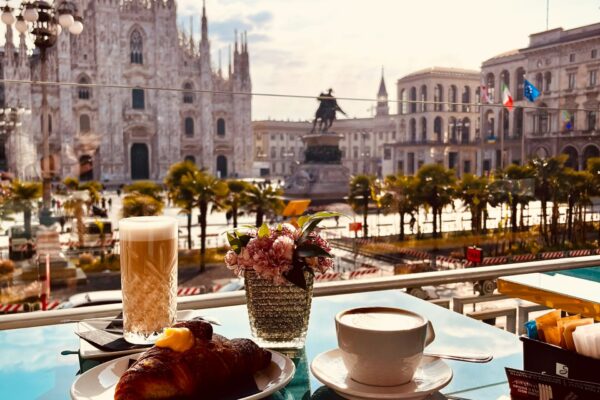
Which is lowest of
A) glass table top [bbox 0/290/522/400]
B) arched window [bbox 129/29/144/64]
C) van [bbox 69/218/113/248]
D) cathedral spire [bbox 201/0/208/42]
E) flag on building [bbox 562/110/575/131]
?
van [bbox 69/218/113/248]

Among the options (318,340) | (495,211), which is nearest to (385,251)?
(495,211)

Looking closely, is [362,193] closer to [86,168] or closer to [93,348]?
[93,348]

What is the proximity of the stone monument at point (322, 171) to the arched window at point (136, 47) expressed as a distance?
1062cm

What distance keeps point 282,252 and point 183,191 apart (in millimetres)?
12098

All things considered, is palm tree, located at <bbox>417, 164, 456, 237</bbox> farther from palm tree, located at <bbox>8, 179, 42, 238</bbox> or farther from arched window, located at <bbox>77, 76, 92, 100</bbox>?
arched window, located at <bbox>77, 76, 92, 100</bbox>

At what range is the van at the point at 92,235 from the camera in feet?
39.6

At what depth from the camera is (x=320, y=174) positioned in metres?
22.5

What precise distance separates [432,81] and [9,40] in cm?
2270

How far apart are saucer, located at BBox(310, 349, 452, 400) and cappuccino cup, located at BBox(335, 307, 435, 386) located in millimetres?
11

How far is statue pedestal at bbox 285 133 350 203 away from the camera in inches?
867

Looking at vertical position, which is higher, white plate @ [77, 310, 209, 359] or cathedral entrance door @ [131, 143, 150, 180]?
cathedral entrance door @ [131, 143, 150, 180]

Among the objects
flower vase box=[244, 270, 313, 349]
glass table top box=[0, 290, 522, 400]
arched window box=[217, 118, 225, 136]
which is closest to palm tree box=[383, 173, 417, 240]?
glass table top box=[0, 290, 522, 400]

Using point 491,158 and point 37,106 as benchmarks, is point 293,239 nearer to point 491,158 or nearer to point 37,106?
point 491,158

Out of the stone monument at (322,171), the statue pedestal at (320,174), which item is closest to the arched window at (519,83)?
the stone monument at (322,171)
